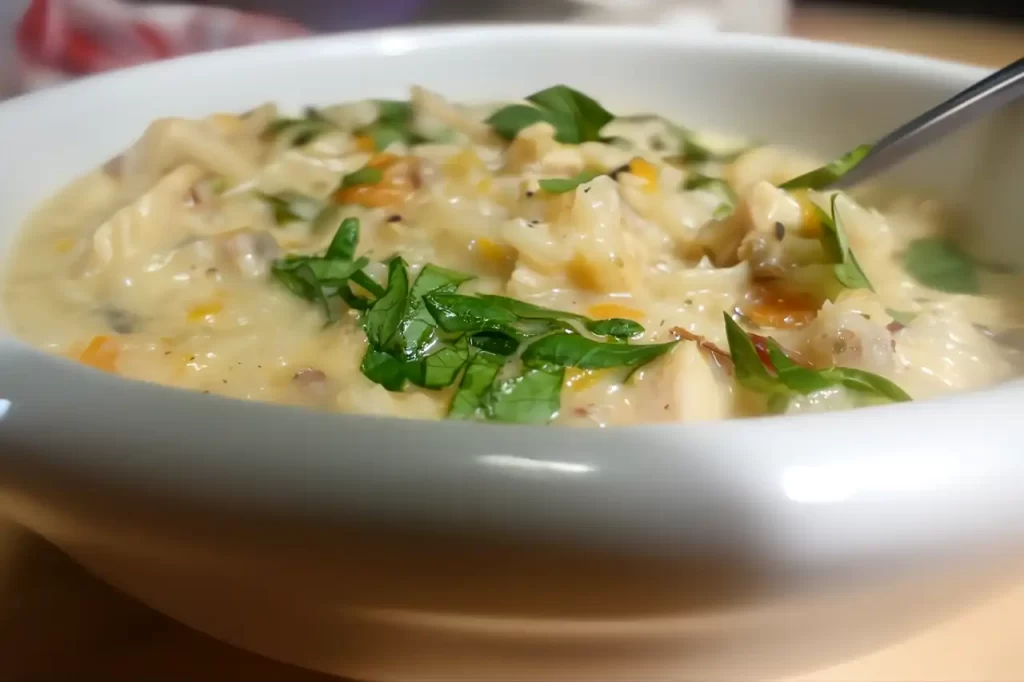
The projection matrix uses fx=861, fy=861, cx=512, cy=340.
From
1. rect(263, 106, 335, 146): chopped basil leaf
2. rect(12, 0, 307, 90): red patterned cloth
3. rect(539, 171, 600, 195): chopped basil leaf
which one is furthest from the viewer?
rect(12, 0, 307, 90): red patterned cloth

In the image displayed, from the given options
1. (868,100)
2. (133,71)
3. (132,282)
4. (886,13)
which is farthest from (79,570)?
(886,13)

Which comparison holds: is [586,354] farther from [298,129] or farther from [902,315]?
[298,129]

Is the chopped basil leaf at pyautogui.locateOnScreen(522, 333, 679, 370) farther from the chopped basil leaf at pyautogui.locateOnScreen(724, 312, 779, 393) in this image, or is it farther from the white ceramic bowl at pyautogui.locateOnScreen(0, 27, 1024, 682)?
the white ceramic bowl at pyautogui.locateOnScreen(0, 27, 1024, 682)

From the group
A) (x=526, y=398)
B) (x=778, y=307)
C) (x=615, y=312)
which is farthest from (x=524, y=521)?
(x=778, y=307)

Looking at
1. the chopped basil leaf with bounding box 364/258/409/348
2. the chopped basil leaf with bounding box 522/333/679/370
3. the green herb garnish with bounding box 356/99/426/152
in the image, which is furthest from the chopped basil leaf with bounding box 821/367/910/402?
the green herb garnish with bounding box 356/99/426/152

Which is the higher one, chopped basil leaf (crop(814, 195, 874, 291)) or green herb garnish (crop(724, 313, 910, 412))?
green herb garnish (crop(724, 313, 910, 412))

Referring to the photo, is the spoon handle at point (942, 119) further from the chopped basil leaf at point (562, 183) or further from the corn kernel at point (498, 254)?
the corn kernel at point (498, 254)

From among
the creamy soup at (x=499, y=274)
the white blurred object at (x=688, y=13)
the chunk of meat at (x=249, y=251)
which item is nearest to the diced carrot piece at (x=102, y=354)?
the creamy soup at (x=499, y=274)
